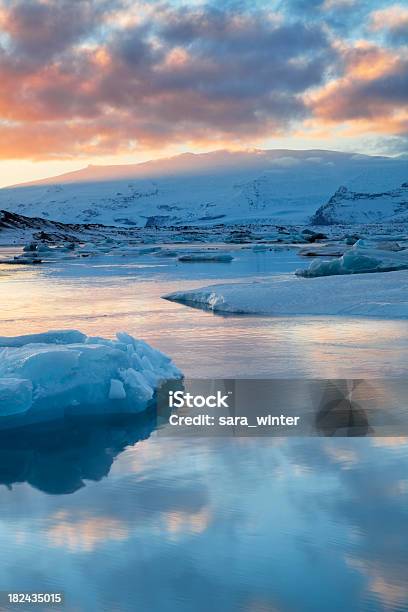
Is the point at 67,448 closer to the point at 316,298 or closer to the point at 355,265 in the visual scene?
the point at 316,298

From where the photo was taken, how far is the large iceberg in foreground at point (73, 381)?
5.11 m

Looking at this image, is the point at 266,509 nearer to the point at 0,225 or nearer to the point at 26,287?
the point at 26,287

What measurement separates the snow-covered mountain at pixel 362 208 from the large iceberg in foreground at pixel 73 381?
115018 millimetres

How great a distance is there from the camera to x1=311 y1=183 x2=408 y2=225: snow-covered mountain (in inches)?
4739

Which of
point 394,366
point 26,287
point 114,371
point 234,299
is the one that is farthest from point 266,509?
point 26,287

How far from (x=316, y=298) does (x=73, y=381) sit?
646 cm

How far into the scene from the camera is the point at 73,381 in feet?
17.3

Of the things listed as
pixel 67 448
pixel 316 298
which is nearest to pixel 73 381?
pixel 67 448

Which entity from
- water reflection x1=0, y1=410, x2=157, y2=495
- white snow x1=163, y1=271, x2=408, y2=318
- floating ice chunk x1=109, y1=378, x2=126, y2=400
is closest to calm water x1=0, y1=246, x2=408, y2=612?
water reflection x1=0, y1=410, x2=157, y2=495

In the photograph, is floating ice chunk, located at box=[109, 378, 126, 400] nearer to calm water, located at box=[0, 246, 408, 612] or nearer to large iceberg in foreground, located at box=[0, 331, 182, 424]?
large iceberg in foreground, located at box=[0, 331, 182, 424]

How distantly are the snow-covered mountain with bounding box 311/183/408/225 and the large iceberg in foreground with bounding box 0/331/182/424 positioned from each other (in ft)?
377

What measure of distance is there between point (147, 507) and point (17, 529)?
0.65 metres

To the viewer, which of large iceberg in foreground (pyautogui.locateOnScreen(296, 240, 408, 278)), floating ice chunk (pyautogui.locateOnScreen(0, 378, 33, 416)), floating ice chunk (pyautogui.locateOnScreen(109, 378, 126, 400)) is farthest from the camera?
large iceberg in foreground (pyautogui.locateOnScreen(296, 240, 408, 278))

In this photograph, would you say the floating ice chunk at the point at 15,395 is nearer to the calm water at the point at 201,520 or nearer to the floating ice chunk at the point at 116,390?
the calm water at the point at 201,520
